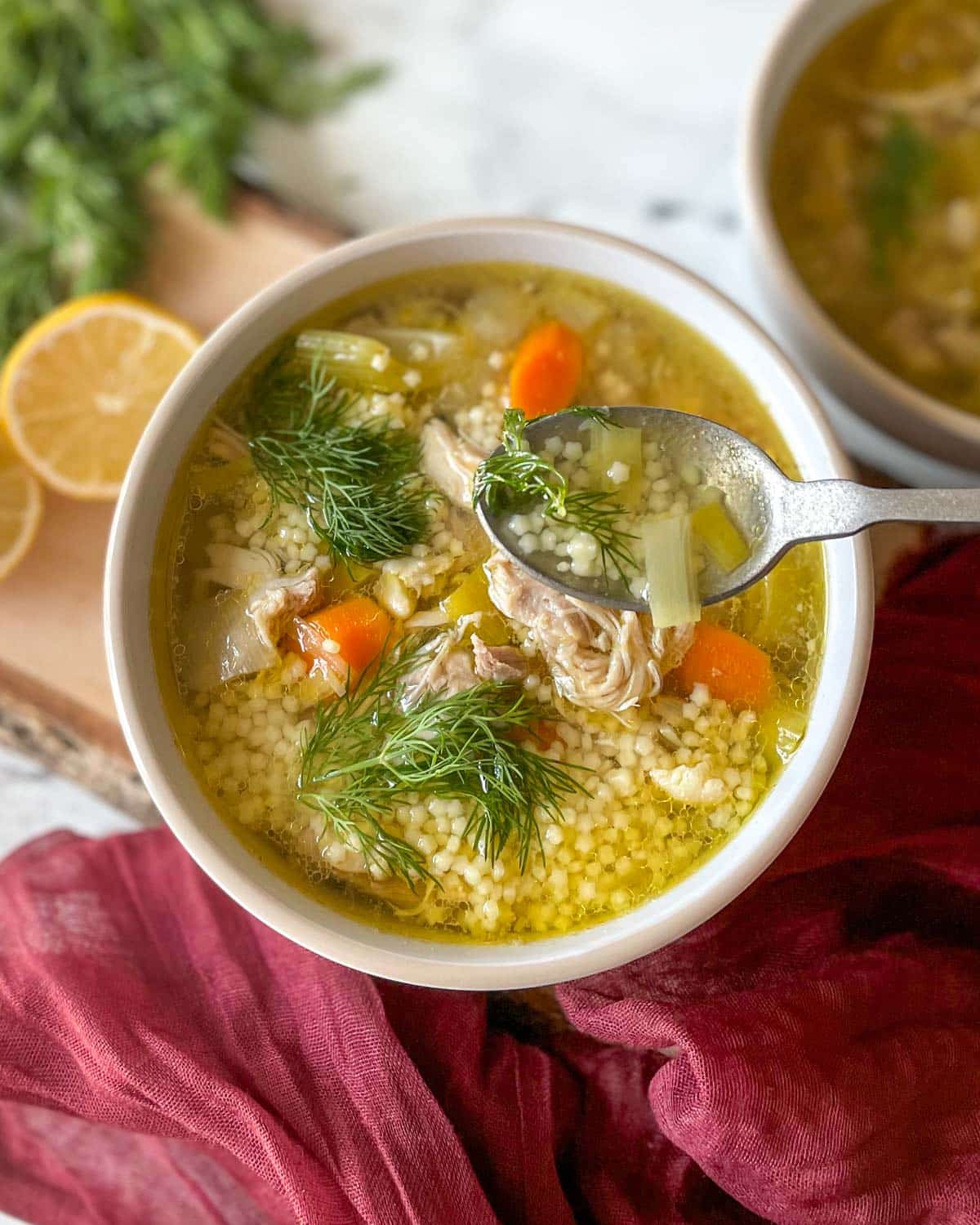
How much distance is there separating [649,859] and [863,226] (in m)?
1.64

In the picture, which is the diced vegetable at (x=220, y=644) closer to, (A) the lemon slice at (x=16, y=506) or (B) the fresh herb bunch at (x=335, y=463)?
(B) the fresh herb bunch at (x=335, y=463)

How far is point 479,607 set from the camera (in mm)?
1833

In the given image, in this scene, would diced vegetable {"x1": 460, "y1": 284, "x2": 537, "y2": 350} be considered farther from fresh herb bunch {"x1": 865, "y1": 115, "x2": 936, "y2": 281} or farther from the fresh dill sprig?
fresh herb bunch {"x1": 865, "y1": 115, "x2": 936, "y2": 281}

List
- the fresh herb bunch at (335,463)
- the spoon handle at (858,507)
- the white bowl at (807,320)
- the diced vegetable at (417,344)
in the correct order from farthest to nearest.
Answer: the white bowl at (807,320), the diced vegetable at (417,344), the fresh herb bunch at (335,463), the spoon handle at (858,507)

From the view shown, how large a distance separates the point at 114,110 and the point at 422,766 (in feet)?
6.12

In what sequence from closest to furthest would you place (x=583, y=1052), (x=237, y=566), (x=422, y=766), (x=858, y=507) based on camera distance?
(x=858, y=507) → (x=422, y=766) → (x=237, y=566) → (x=583, y=1052)

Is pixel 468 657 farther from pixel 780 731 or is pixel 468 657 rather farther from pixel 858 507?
pixel 858 507

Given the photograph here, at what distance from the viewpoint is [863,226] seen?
2.62 meters

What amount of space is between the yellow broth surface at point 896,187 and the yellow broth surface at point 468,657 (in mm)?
871

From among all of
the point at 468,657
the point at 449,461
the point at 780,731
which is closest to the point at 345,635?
the point at 468,657

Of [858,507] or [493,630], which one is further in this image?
[493,630]

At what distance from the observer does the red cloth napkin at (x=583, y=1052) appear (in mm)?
1921

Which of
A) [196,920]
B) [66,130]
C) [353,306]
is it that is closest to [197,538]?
[353,306]

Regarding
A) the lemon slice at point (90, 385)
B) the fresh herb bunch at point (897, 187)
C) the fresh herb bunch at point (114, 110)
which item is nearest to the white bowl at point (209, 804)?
the lemon slice at point (90, 385)
